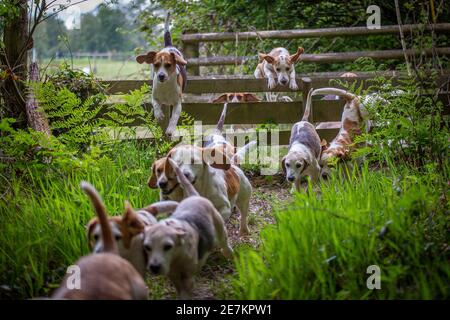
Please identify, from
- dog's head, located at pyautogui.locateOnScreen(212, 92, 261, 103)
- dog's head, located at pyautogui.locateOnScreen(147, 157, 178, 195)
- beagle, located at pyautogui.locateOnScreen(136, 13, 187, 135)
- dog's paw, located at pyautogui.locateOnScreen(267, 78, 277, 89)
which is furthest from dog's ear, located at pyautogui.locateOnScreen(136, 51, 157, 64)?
dog's head, located at pyautogui.locateOnScreen(147, 157, 178, 195)

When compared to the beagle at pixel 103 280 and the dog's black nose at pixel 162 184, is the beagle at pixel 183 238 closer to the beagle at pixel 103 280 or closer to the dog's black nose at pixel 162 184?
the dog's black nose at pixel 162 184

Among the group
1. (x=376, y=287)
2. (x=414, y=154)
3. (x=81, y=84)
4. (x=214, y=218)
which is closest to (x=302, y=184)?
(x=414, y=154)

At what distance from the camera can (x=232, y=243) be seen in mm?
6672

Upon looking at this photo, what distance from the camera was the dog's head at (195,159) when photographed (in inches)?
232

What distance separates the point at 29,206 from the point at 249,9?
10797 mm

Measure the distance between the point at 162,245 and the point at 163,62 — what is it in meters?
5.03

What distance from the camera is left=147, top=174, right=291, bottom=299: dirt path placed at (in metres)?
5.23

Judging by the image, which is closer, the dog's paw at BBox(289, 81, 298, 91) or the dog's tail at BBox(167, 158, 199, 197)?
the dog's tail at BBox(167, 158, 199, 197)

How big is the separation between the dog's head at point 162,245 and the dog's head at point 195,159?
1.35 meters

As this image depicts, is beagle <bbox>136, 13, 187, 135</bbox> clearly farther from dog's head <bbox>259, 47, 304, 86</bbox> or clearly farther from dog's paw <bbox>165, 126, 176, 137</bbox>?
dog's head <bbox>259, 47, 304, 86</bbox>

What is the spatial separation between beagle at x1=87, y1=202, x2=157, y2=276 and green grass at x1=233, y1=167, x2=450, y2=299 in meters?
0.73

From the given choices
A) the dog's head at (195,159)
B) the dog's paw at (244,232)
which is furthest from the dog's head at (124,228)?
the dog's paw at (244,232)

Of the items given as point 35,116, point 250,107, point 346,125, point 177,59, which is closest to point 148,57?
point 177,59
